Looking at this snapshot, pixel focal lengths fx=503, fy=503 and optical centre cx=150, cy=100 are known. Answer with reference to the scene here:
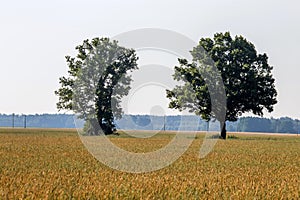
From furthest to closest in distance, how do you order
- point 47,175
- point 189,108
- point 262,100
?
point 189,108, point 262,100, point 47,175

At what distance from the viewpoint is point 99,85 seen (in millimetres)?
76125

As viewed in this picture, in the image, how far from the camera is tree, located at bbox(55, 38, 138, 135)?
246 feet

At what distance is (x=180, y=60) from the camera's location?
244ft

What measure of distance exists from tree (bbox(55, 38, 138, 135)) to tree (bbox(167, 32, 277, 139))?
866 centimetres

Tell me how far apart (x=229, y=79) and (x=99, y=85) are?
66.2 ft

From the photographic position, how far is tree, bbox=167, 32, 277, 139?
220 ft

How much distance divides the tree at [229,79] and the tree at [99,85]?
8656 mm

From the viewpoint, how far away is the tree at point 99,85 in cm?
7512

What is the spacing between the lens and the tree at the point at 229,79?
67062mm

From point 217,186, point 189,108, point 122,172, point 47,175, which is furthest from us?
point 189,108

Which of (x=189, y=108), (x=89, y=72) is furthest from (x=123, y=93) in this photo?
(x=189, y=108)

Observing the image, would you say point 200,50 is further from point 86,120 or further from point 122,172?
point 122,172

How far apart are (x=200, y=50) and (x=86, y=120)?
65.7 feet

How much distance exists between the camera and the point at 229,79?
6769 centimetres
